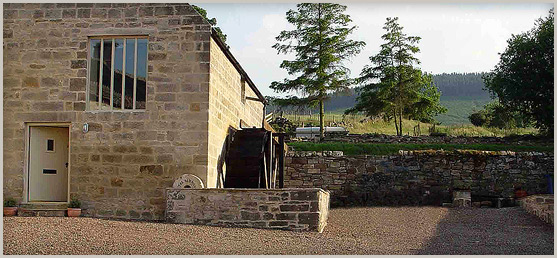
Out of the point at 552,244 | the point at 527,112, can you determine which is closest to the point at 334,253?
the point at 552,244

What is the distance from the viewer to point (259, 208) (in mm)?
11820

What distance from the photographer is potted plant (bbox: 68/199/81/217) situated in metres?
12.8

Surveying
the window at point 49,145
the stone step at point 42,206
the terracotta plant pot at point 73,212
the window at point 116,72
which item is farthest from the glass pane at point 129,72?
the stone step at point 42,206

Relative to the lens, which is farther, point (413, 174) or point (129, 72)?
point (413, 174)

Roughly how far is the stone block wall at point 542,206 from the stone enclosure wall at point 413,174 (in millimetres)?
4386

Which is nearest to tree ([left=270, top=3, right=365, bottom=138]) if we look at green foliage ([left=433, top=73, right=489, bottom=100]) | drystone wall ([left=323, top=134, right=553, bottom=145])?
drystone wall ([left=323, top=134, right=553, bottom=145])

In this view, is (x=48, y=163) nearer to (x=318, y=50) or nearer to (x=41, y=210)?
(x=41, y=210)

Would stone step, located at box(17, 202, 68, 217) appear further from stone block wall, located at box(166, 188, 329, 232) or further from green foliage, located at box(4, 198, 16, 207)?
stone block wall, located at box(166, 188, 329, 232)

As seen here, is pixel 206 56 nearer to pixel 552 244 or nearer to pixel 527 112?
pixel 552 244

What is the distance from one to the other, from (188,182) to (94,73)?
3241mm

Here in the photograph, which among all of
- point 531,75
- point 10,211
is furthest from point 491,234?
point 531,75

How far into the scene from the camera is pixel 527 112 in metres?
30.7

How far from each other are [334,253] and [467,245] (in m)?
2.78

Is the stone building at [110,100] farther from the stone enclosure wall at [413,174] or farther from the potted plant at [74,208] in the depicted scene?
the stone enclosure wall at [413,174]
